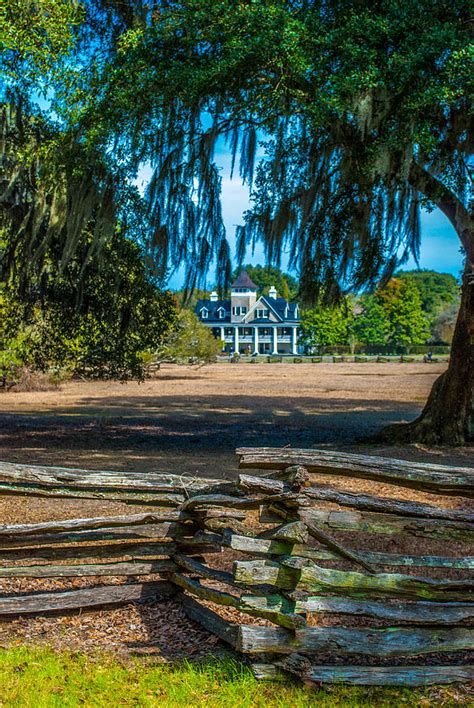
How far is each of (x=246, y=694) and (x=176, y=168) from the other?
27.3ft

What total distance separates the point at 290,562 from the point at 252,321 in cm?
8548

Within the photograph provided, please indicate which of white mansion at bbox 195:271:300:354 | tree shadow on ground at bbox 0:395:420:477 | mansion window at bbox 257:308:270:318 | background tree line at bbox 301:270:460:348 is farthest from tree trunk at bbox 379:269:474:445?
mansion window at bbox 257:308:270:318

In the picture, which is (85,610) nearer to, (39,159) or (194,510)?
(194,510)

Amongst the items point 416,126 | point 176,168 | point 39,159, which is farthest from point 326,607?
point 39,159

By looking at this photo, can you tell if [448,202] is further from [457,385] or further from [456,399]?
[456,399]

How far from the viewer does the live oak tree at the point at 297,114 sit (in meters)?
9.41

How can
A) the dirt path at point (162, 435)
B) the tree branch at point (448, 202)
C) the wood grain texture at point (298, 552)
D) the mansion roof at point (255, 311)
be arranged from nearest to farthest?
the wood grain texture at point (298, 552), the dirt path at point (162, 435), the tree branch at point (448, 202), the mansion roof at point (255, 311)

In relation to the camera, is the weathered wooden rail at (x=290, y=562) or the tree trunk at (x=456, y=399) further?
the tree trunk at (x=456, y=399)

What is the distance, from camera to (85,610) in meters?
4.92

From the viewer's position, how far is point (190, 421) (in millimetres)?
18750

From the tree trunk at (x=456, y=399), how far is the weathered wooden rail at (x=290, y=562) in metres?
8.64

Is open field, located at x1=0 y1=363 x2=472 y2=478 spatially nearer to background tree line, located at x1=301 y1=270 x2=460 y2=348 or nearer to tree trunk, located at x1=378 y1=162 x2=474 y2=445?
tree trunk, located at x1=378 y1=162 x2=474 y2=445

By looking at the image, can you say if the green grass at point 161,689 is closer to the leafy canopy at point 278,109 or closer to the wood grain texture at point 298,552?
the wood grain texture at point 298,552

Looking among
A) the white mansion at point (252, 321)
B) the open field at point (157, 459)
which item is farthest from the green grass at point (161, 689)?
the white mansion at point (252, 321)
